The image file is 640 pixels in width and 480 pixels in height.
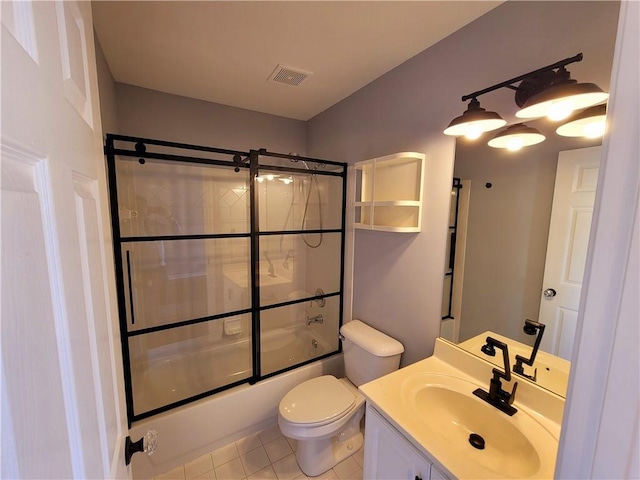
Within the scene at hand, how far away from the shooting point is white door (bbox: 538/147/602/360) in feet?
3.22

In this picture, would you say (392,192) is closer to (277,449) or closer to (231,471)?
(277,449)

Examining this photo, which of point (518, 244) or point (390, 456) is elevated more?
point (518, 244)

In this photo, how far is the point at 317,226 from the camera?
2424mm

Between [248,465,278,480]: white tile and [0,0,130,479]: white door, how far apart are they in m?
1.42

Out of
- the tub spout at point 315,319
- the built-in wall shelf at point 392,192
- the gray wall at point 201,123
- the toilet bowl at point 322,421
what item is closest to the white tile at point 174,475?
the toilet bowl at point 322,421

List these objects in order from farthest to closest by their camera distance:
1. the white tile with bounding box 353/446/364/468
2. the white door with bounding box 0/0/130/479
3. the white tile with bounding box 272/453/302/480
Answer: the white tile with bounding box 353/446/364/468, the white tile with bounding box 272/453/302/480, the white door with bounding box 0/0/130/479

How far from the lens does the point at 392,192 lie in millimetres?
1738

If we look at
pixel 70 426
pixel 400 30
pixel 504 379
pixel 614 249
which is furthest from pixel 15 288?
pixel 400 30

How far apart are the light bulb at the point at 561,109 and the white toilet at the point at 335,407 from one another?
1401 millimetres

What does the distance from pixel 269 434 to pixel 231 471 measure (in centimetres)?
33

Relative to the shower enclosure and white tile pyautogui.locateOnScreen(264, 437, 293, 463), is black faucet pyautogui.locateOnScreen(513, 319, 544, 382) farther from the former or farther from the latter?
white tile pyautogui.locateOnScreen(264, 437, 293, 463)

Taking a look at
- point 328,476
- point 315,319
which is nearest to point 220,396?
point 328,476

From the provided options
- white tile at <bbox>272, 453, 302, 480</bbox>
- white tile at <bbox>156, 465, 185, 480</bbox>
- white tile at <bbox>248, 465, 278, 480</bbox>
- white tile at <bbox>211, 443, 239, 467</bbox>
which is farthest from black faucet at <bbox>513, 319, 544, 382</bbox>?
white tile at <bbox>156, 465, 185, 480</bbox>

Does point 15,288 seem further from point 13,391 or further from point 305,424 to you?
point 305,424
